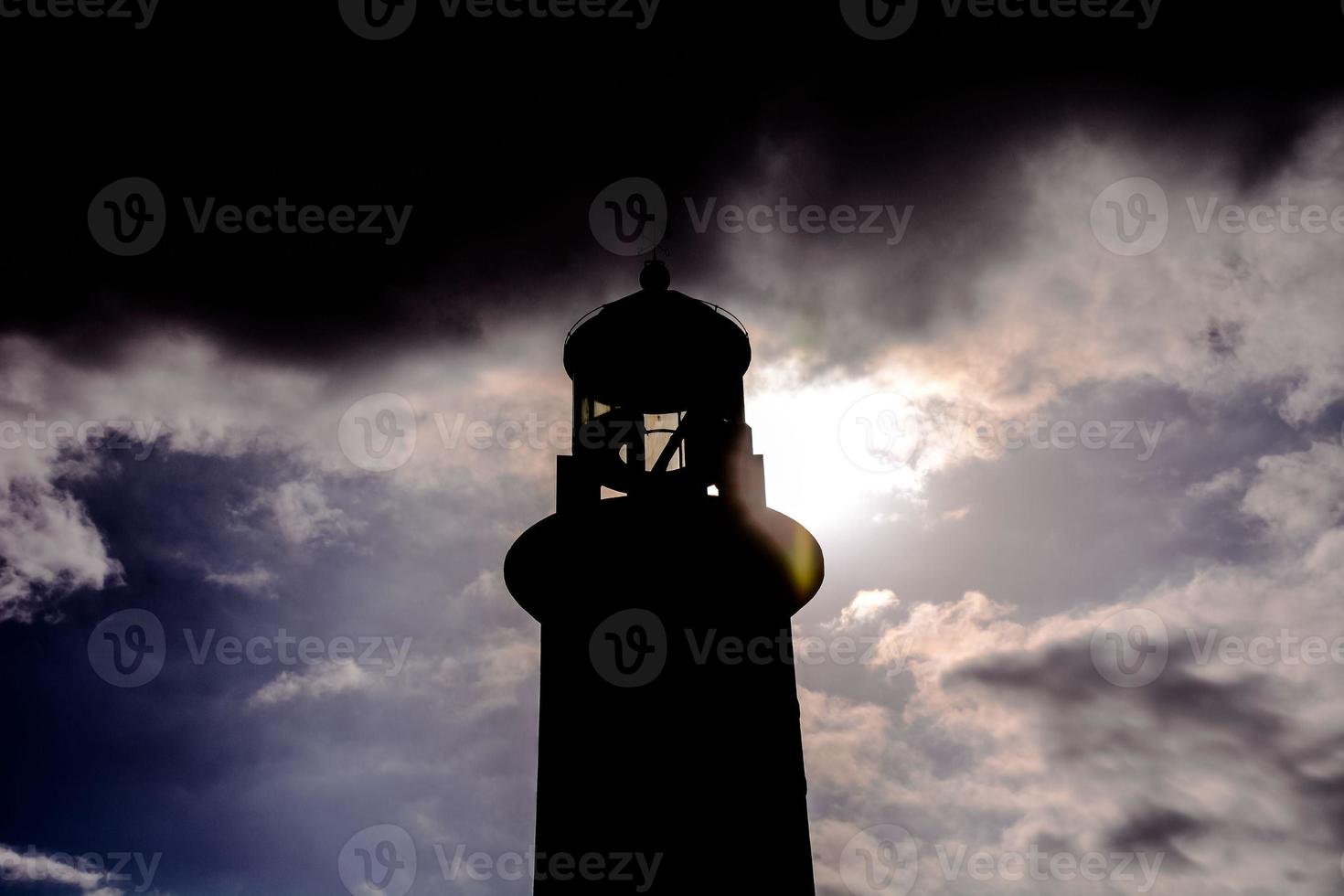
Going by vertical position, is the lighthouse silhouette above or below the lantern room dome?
below

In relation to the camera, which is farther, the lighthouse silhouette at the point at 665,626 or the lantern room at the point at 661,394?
the lantern room at the point at 661,394

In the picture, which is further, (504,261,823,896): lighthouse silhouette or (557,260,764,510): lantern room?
(557,260,764,510): lantern room

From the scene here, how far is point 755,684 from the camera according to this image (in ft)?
48.6

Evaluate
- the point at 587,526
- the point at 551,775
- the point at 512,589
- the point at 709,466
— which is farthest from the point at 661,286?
the point at 551,775

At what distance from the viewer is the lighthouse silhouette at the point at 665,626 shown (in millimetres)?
13781

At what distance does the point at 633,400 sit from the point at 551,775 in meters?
6.98

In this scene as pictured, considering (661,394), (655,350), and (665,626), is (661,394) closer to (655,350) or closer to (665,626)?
(655,350)

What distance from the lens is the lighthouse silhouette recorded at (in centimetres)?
1378

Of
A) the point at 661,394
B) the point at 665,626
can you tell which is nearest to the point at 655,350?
the point at 661,394

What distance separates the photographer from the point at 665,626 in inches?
581

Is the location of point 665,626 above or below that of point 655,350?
below

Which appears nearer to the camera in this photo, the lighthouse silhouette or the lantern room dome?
the lighthouse silhouette

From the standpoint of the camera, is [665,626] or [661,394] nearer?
[665,626]

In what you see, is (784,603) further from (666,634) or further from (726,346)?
(726,346)
